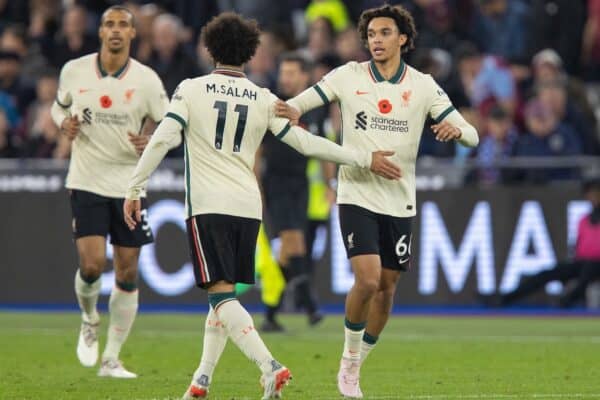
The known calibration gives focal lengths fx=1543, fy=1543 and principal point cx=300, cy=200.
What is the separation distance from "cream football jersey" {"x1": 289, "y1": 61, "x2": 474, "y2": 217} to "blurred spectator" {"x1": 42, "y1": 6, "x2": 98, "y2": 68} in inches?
437

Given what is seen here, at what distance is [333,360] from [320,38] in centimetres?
849

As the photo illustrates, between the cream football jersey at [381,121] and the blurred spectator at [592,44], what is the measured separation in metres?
11.5

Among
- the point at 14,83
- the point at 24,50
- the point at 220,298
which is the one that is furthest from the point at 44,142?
the point at 220,298

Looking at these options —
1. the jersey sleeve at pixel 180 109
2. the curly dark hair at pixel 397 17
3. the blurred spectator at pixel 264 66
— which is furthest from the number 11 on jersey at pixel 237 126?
the blurred spectator at pixel 264 66

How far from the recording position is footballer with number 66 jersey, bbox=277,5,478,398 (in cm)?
1034

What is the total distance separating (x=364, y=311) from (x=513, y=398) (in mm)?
1155

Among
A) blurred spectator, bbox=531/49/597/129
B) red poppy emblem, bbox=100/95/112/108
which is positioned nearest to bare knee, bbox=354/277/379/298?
red poppy emblem, bbox=100/95/112/108

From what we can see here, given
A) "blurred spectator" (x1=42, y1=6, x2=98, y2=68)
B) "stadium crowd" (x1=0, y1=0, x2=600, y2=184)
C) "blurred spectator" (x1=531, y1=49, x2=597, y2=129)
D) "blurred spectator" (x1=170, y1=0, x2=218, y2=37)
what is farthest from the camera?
"blurred spectator" (x1=170, y1=0, x2=218, y2=37)

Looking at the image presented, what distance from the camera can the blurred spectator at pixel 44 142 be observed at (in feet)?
64.2

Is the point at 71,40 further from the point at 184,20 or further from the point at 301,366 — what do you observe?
the point at 301,366

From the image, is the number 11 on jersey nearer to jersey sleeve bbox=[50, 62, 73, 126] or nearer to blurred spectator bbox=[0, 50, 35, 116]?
jersey sleeve bbox=[50, 62, 73, 126]

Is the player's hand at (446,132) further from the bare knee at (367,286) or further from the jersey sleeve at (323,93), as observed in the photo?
the bare knee at (367,286)

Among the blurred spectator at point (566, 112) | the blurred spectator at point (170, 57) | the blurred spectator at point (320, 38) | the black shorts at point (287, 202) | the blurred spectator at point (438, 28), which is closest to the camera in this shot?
the black shorts at point (287, 202)

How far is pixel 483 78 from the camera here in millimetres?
20766
